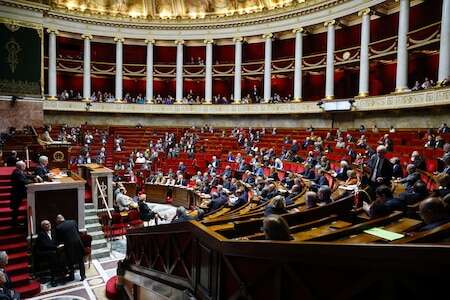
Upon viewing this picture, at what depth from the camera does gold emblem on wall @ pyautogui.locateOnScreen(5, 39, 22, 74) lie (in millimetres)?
19281

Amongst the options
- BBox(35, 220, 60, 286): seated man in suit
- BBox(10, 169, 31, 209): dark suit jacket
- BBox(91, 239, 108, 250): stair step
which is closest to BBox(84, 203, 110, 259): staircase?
BBox(91, 239, 108, 250): stair step

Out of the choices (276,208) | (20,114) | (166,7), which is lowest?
(276,208)

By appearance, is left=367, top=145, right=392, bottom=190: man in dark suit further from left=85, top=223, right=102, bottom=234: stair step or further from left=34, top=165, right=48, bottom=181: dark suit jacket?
left=34, top=165, right=48, bottom=181: dark suit jacket

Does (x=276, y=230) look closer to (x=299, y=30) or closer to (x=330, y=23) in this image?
(x=330, y=23)

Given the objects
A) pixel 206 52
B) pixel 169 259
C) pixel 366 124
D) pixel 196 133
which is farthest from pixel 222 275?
pixel 206 52

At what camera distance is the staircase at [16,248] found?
23.5ft

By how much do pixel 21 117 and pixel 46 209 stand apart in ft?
45.6

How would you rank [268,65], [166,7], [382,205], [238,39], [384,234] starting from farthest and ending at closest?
[166,7] < [238,39] < [268,65] < [382,205] < [384,234]

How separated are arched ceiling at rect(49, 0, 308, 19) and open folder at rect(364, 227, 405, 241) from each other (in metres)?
23.3

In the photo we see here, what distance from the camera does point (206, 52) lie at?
87.0ft

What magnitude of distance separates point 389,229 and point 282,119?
799 inches

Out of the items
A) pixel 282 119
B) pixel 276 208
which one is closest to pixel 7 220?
pixel 276 208

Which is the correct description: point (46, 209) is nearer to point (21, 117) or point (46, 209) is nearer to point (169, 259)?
point (169, 259)

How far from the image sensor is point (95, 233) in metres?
10.1
